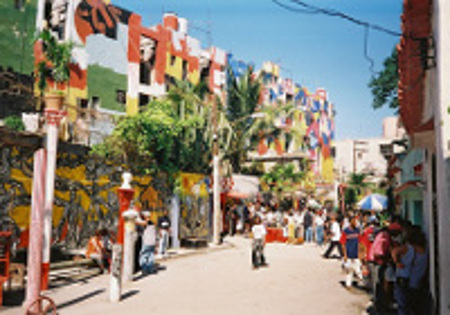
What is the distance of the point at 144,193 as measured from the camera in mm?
16469

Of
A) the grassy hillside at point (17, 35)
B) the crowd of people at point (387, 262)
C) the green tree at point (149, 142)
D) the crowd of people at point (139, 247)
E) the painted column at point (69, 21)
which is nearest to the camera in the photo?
the crowd of people at point (387, 262)

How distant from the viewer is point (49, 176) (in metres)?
9.27

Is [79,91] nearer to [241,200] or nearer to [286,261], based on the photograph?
[241,200]

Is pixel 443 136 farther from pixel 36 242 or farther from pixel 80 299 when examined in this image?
pixel 80 299

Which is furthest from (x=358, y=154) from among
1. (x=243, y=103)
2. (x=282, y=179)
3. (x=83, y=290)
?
(x=83, y=290)

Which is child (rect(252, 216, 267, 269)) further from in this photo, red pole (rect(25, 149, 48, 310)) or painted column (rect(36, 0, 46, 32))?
painted column (rect(36, 0, 46, 32))

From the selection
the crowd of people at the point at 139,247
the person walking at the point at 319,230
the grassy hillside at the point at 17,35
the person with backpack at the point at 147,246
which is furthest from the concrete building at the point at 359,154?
the person with backpack at the point at 147,246

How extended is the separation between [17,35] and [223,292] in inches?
670

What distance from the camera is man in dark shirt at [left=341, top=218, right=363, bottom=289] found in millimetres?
10719

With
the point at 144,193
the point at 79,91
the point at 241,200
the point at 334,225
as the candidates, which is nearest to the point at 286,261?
the point at 334,225

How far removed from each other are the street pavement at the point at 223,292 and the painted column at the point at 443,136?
296cm

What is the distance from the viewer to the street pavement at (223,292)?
8.37 m

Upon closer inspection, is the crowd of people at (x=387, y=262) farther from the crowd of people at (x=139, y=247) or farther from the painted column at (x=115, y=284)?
the painted column at (x=115, y=284)

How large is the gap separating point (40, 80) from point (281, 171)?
20.7 m
